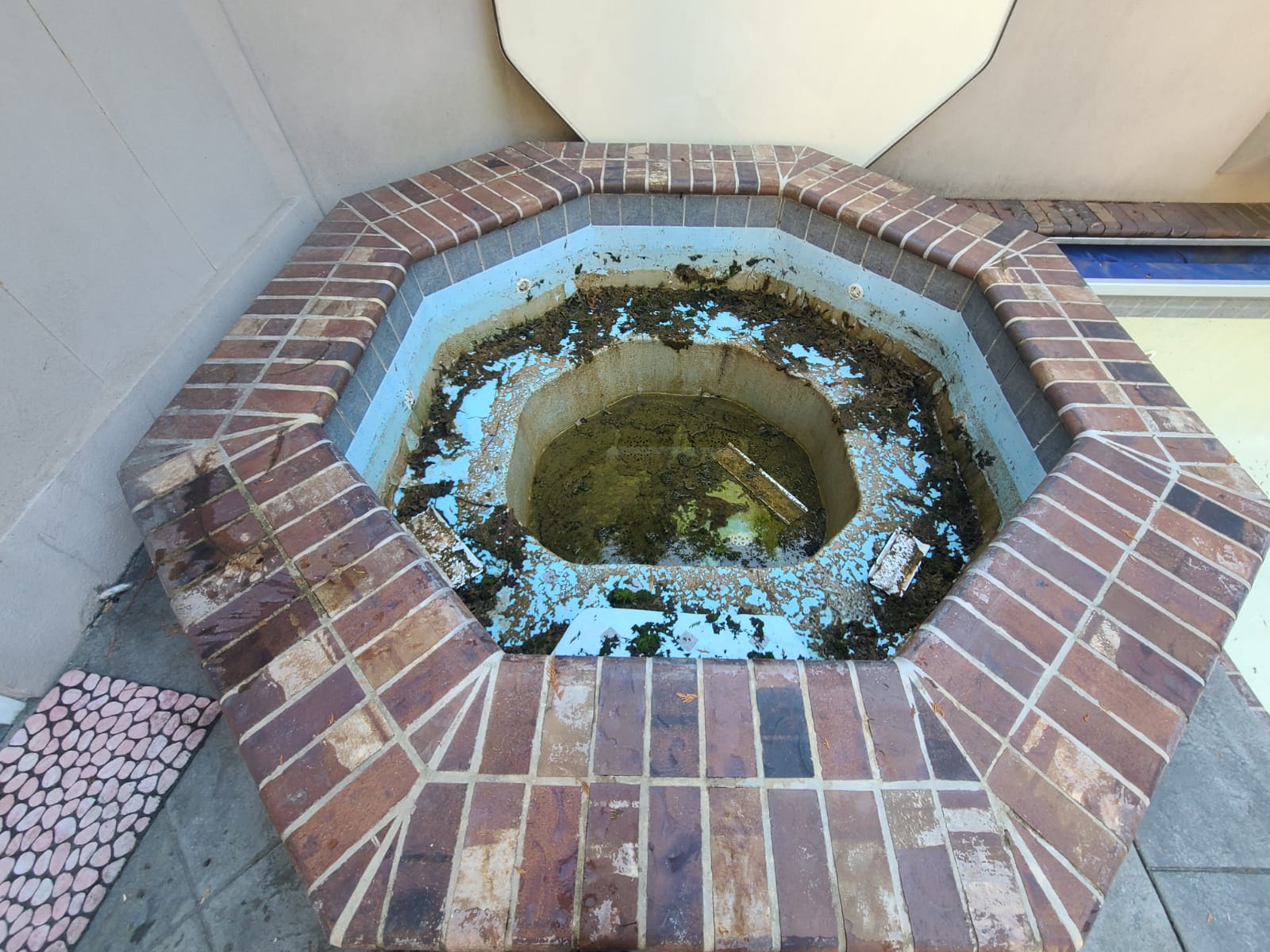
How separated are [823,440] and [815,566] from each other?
0.84 meters

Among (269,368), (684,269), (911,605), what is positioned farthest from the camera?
(684,269)

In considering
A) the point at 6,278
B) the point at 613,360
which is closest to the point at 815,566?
the point at 613,360

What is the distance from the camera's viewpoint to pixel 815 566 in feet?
6.29

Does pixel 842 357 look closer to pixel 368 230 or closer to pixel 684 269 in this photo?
pixel 684 269

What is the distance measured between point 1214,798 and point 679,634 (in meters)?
1.41

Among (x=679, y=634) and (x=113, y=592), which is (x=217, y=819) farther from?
(x=679, y=634)

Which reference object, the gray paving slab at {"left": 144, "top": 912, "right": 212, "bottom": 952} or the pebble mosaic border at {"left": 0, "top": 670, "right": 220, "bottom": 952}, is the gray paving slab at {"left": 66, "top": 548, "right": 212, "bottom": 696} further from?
the gray paving slab at {"left": 144, "top": 912, "right": 212, "bottom": 952}

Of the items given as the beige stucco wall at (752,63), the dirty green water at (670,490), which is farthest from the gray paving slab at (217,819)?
the beige stucco wall at (752,63)

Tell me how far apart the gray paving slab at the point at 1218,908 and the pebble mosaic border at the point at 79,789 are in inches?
90.7

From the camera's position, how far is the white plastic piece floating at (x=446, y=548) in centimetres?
187

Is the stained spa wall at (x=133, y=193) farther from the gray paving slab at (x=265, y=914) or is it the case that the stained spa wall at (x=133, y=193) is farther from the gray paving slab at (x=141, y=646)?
the gray paving slab at (x=265, y=914)

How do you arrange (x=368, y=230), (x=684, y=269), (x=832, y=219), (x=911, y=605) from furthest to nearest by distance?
(x=684, y=269)
(x=832, y=219)
(x=368, y=230)
(x=911, y=605)

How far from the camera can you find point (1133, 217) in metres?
2.98

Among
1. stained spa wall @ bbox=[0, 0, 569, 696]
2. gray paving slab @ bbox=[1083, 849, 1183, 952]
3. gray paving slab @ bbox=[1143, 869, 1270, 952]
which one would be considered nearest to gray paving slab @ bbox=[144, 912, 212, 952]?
stained spa wall @ bbox=[0, 0, 569, 696]
